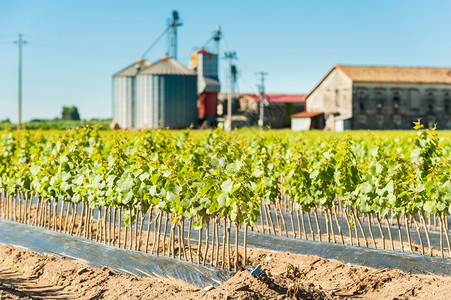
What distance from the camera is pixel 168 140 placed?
14.8 meters

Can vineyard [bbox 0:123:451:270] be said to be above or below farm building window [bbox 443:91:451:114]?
below

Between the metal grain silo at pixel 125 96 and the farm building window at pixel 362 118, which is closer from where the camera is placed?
the metal grain silo at pixel 125 96

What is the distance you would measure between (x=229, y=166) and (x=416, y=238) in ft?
16.0

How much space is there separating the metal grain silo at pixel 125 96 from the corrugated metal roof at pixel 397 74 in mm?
20773

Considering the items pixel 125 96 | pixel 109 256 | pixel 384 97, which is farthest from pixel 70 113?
pixel 109 256

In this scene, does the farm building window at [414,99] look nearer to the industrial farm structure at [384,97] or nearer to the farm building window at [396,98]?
the industrial farm structure at [384,97]

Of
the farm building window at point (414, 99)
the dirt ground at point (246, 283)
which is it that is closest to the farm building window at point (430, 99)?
the farm building window at point (414, 99)

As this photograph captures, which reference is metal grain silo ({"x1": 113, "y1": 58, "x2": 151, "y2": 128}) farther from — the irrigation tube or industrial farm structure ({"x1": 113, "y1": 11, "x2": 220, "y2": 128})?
the irrigation tube

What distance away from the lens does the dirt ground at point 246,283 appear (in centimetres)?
624

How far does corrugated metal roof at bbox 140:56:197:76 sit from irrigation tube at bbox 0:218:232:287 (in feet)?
134

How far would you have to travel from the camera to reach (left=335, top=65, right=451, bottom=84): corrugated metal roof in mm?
53844

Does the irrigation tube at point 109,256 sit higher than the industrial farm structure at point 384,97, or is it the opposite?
the industrial farm structure at point 384,97

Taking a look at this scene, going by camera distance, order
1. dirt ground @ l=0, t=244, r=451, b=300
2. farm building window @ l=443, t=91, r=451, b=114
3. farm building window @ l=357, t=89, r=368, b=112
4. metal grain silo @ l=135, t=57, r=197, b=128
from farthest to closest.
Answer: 1. farm building window @ l=443, t=91, r=451, b=114
2. farm building window @ l=357, t=89, r=368, b=112
3. metal grain silo @ l=135, t=57, r=197, b=128
4. dirt ground @ l=0, t=244, r=451, b=300

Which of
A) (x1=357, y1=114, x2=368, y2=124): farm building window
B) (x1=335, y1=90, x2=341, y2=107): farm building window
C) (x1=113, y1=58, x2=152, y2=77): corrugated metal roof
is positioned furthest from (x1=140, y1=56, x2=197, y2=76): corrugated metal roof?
(x1=357, y1=114, x2=368, y2=124): farm building window
